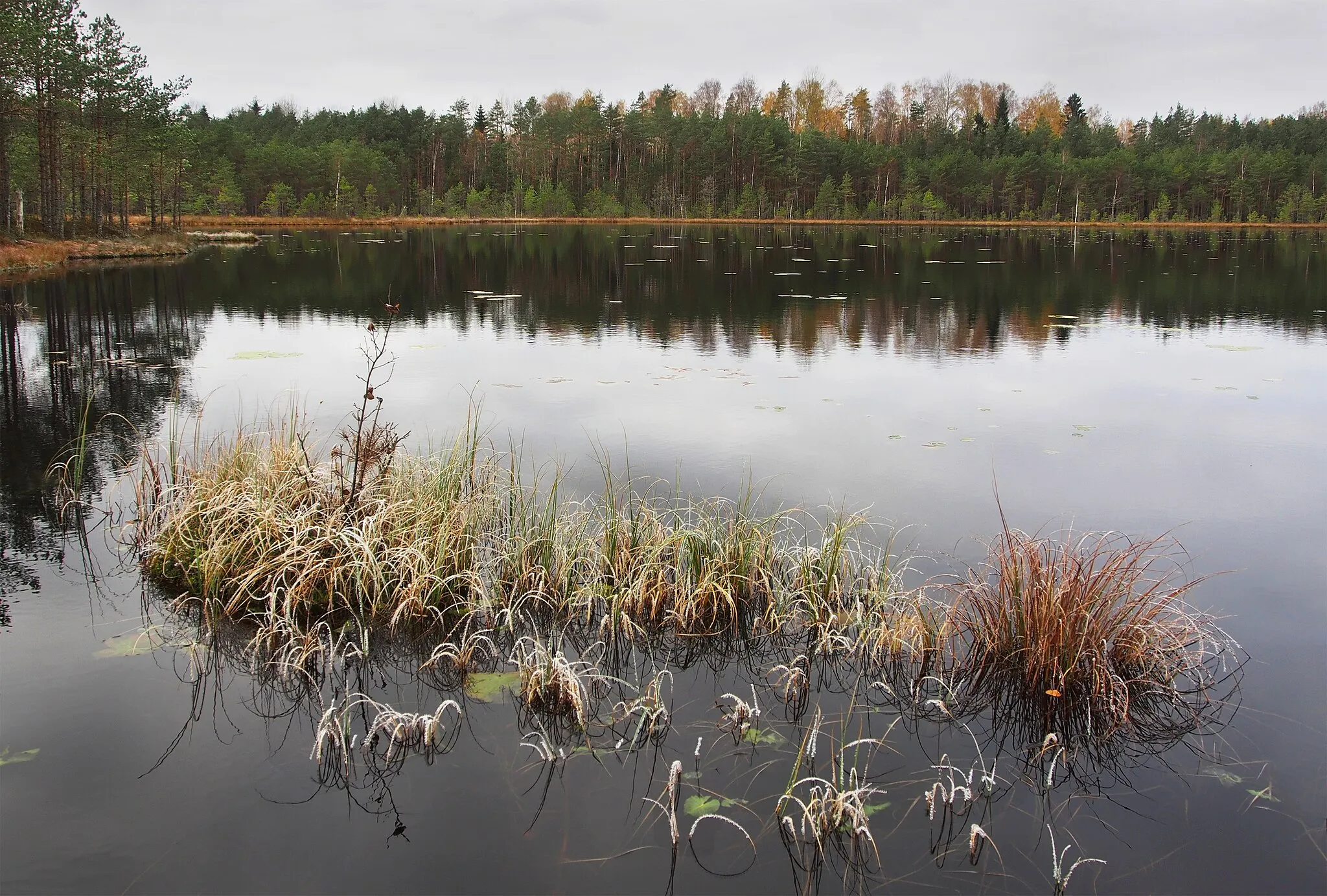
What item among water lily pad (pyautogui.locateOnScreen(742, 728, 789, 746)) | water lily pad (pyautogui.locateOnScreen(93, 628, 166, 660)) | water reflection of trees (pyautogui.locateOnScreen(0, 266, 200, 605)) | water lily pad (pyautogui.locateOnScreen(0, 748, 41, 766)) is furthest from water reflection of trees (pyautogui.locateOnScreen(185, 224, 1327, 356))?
water lily pad (pyautogui.locateOnScreen(0, 748, 41, 766))

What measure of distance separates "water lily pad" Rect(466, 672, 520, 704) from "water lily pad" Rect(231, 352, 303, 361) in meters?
11.8

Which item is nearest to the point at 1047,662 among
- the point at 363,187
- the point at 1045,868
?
the point at 1045,868

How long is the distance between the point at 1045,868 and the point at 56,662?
5090mm

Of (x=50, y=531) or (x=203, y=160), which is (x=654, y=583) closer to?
(x=50, y=531)

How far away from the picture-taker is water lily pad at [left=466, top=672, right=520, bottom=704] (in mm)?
4914

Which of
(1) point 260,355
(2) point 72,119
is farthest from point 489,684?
(2) point 72,119

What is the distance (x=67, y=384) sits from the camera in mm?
12742

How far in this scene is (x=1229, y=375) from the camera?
14.3 m

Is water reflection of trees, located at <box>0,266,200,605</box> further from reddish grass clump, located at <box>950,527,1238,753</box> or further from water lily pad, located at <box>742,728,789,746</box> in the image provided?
reddish grass clump, located at <box>950,527,1238,753</box>

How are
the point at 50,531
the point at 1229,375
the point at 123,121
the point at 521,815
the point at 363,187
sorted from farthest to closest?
the point at 363,187, the point at 123,121, the point at 1229,375, the point at 50,531, the point at 521,815

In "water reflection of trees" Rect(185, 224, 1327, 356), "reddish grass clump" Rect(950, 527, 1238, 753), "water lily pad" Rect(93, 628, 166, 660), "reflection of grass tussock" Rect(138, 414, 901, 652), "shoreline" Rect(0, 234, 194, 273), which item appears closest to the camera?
"reddish grass clump" Rect(950, 527, 1238, 753)

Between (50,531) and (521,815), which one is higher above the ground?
(50,531)

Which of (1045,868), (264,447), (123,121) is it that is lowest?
(1045,868)

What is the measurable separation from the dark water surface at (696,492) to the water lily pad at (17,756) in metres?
0.03
